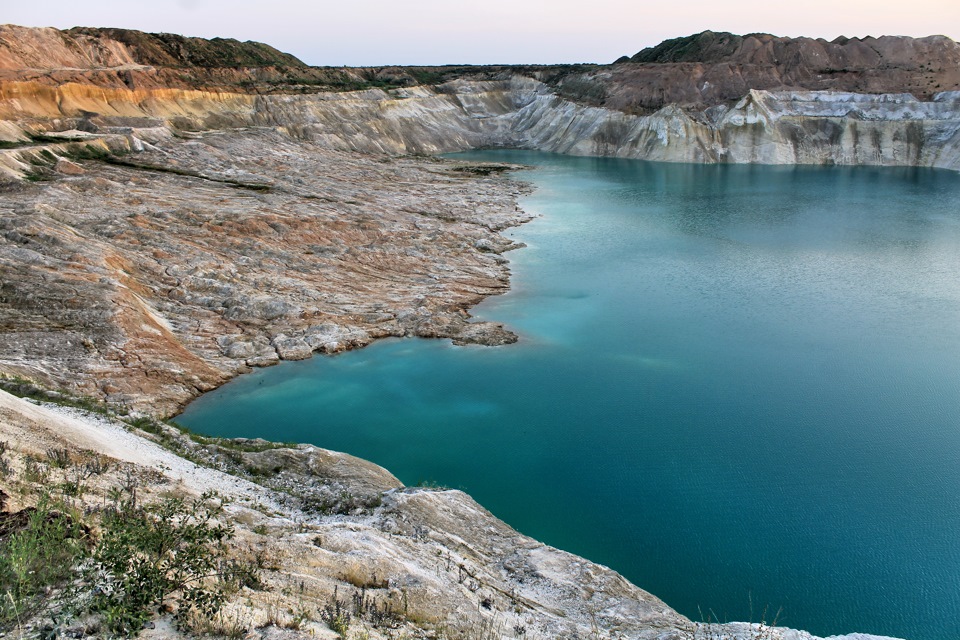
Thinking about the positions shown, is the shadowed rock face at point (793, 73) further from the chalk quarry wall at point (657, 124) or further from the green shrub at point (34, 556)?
the green shrub at point (34, 556)

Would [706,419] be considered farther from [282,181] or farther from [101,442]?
[282,181]

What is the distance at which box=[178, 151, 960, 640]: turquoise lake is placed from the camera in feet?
46.7

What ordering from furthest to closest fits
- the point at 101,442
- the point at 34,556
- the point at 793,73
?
1. the point at 793,73
2. the point at 101,442
3. the point at 34,556

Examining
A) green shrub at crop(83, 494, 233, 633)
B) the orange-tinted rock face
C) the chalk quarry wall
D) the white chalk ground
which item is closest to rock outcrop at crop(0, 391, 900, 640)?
the white chalk ground

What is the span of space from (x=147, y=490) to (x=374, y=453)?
8518 millimetres

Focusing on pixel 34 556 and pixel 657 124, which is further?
pixel 657 124

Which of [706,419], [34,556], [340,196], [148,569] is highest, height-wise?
[340,196]

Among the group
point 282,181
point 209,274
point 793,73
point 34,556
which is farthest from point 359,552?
point 793,73

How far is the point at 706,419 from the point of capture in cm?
2009

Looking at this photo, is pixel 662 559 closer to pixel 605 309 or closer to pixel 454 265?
pixel 605 309

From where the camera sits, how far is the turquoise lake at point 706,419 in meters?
14.2

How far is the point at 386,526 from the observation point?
12.0 m

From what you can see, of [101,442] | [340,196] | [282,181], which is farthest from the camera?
[282,181]

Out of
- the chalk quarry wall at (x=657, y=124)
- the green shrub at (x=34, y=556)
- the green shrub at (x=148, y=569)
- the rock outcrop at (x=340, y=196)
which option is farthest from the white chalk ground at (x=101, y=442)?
the chalk quarry wall at (x=657, y=124)
